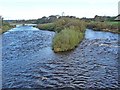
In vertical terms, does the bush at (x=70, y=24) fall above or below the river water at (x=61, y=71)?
above

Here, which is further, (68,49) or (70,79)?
(68,49)

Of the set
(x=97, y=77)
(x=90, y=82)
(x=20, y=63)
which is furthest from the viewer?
(x=20, y=63)

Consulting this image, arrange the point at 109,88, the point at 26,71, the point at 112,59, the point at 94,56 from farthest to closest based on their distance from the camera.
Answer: the point at 94,56
the point at 112,59
the point at 26,71
the point at 109,88

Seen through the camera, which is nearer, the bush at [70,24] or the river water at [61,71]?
the river water at [61,71]

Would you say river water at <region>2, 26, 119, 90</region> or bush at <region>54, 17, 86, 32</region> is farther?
bush at <region>54, 17, 86, 32</region>

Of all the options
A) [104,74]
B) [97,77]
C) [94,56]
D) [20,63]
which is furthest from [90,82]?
[94,56]

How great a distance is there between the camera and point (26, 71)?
19.8 meters

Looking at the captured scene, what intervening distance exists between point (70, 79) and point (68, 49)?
13429mm

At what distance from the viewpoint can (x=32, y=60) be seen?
24438mm

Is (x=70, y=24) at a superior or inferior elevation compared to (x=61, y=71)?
superior

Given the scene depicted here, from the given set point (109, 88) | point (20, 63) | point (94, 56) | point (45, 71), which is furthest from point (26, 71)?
point (94, 56)

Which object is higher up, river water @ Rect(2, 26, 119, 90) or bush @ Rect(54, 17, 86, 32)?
bush @ Rect(54, 17, 86, 32)

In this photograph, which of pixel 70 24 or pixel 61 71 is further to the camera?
pixel 70 24

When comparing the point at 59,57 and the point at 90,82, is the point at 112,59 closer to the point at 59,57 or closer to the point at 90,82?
the point at 59,57
